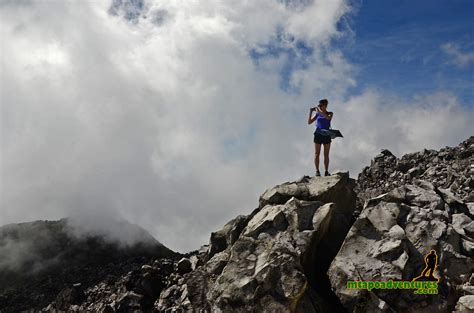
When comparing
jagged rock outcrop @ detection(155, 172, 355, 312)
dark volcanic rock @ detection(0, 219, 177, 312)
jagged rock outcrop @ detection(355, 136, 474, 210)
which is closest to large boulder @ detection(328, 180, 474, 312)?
jagged rock outcrop @ detection(155, 172, 355, 312)

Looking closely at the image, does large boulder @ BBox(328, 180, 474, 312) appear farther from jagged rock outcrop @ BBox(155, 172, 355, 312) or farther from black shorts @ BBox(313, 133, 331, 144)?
black shorts @ BBox(313, 133, 331, 144)

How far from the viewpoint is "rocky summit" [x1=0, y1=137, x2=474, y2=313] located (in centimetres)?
1659

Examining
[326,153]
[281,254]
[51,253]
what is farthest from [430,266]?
[51,253]

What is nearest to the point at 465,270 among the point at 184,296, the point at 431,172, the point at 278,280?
the point at 278,280

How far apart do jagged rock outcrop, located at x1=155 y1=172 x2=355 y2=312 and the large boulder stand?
1599 millimetres

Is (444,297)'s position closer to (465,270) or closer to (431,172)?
(465,270)

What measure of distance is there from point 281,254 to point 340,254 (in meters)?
2.75

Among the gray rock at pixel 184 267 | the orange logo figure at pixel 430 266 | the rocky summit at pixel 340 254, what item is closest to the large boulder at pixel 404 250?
the rocky summit at pixel 340 254

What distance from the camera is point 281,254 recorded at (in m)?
18.5

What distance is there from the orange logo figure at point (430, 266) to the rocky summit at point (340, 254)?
4 centimetres

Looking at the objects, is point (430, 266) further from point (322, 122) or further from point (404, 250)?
point (322, 122)

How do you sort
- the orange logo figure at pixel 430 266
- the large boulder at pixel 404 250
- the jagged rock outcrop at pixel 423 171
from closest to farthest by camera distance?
the large boulder at pixel 404 250 → the orange logo figure at pixel 430 266 → the jagged rock outcrop at pixel 423 171

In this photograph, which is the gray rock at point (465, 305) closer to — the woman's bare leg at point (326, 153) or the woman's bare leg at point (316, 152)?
the woman's bare leg at point (326, 153)

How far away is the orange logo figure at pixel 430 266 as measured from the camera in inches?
651
